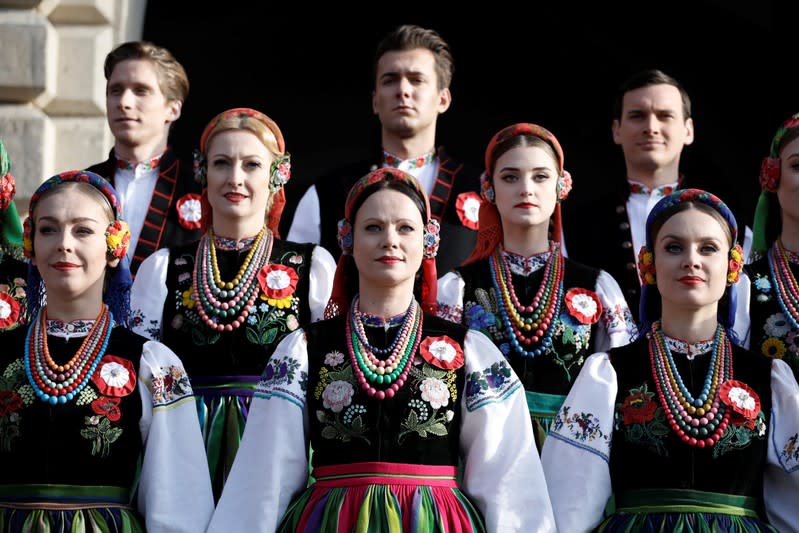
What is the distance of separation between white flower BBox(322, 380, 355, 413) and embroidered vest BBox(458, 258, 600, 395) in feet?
2.65

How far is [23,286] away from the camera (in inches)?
205

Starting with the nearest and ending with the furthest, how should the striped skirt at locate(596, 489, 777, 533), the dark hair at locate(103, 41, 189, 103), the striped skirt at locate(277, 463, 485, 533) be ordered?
the striped skirt at locate(277, 463, 485, 533)
the striped skirt at locate(596, 489, 777, 533)
the dark hair at locate(103, 41, 189, 103)

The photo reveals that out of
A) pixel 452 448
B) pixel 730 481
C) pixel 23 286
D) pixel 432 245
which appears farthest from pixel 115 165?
Answer: pixel 730 481

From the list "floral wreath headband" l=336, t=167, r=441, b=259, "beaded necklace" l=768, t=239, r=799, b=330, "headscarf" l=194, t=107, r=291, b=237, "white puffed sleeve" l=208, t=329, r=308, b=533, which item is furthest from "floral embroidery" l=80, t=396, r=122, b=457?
"beaded necklace" l=768, t=239, r=799, b=330

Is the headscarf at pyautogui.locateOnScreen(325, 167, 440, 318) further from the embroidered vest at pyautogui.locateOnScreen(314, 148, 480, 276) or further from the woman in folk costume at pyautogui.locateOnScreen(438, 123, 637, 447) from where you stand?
the embroidered vest at pyautogui.locateOnScreen(314, 148, 480, 276)

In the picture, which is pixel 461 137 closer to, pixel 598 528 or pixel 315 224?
pixel 315 224

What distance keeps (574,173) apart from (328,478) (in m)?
4.25

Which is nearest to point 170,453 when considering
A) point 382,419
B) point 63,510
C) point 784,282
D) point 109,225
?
point 63,510

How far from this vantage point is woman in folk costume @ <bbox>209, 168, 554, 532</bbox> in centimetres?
407

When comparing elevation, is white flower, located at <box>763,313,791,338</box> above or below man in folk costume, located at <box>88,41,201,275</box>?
below

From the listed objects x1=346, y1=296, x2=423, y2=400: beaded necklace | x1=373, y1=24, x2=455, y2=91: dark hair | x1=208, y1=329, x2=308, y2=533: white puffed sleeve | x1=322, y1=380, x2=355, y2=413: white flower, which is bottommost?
x1=208, y1=329, x2=308, y2=533: white puffed sleeve

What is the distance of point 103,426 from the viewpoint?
4.21 meters

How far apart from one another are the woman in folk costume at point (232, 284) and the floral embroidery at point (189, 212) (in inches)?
21.4

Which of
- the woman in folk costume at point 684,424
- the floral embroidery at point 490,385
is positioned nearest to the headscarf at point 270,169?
the floral embroidery at point 490,385
